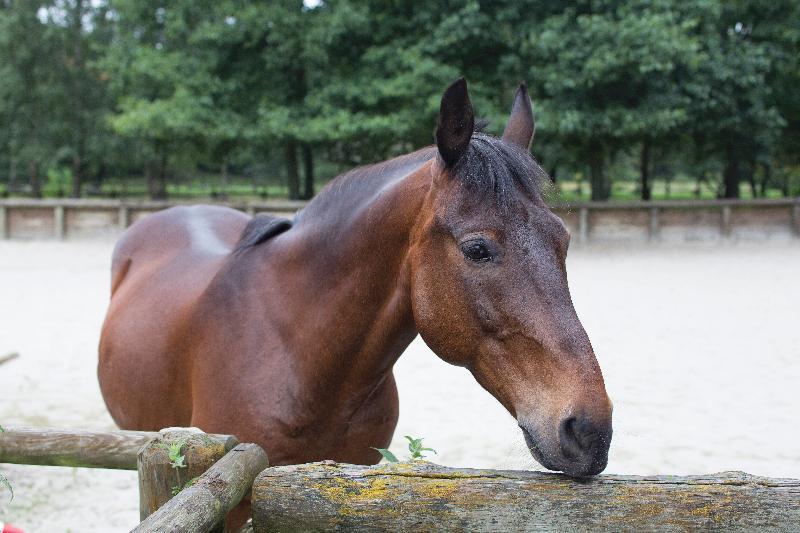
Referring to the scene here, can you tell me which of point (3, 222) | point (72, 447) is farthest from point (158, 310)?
point (3, 222)

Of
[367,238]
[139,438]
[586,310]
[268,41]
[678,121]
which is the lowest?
[586,310]

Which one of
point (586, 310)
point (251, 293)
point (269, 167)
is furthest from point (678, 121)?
point (269, 167)

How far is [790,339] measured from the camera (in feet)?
26.1

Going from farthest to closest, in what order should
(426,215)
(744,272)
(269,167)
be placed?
(269,167)
(744,272)
(426,215)

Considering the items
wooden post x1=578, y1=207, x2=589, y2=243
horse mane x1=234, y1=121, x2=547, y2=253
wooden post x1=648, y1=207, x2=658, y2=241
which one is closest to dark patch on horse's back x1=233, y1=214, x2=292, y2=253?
horse mane x1=234, y1=121, x2=547, y2=253

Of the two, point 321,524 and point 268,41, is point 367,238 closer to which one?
point 321,524

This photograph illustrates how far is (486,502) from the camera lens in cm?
134

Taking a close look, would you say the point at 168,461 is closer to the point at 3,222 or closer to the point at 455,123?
the point at 455,123

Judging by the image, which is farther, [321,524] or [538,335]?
[538,335]

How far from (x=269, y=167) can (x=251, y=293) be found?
138ft

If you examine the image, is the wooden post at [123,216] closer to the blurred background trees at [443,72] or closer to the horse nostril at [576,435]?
the blurred background trees at [443,72]

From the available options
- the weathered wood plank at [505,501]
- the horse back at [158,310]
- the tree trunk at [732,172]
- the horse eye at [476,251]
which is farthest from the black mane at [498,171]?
the tree trunk at [732,172]

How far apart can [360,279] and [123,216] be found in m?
15.8

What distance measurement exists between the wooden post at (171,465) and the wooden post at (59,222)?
651 inches
